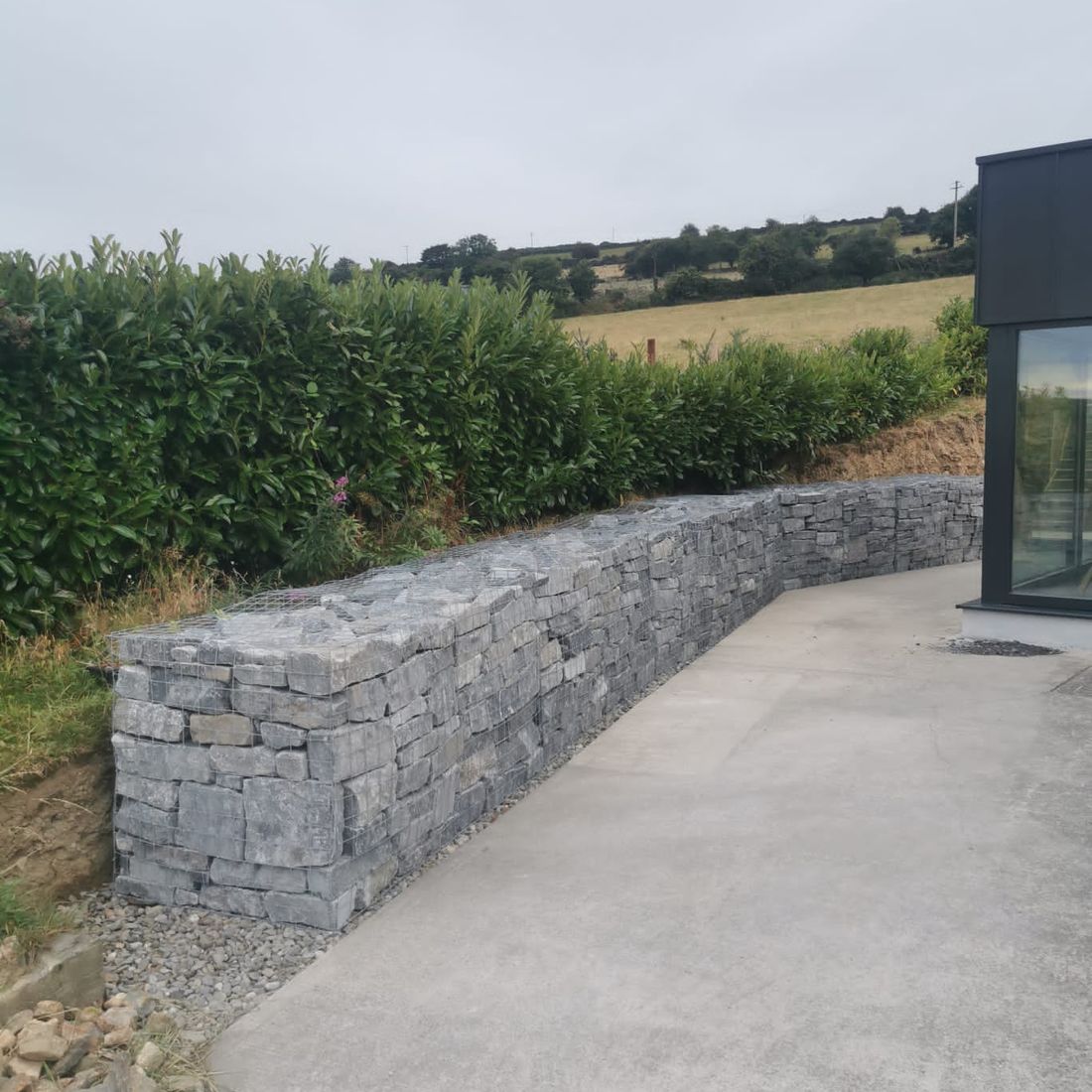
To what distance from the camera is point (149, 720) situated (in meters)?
4.18

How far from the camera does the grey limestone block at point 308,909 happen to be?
4.01 meters

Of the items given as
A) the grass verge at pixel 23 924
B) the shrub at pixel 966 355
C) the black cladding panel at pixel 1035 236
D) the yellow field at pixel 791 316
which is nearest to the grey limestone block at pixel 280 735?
the grass verge at pixel 23 924

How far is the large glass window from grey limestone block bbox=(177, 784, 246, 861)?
7252 millimetres

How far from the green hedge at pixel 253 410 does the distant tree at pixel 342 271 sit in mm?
229

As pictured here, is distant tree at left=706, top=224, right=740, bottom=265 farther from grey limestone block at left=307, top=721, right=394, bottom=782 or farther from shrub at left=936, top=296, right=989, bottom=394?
grey limestone block at left=307, top=721, right=394, bottom=782

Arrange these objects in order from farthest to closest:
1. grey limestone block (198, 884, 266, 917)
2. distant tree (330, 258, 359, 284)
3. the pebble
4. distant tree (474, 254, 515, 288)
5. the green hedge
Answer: distant tree (474, 254, 515, 288) < distant tree (330, 258, 359, 284) < the green hedge < grey limestone block (198, 884, 266, 917) < the pebble

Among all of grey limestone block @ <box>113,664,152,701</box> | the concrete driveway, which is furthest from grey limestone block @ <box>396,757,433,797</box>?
grey limestone block @ <box>113,664,152,701</box>

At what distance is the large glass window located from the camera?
866 cm

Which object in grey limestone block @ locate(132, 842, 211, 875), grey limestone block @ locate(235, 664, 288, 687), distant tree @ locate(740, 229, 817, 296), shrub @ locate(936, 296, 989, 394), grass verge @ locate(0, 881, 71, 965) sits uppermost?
distant tree @ locate(740, 229, 817, 296)

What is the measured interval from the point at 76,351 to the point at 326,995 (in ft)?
A: 11.8

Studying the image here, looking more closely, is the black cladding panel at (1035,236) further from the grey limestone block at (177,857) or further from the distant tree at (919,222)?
the distant tree at (919,222)

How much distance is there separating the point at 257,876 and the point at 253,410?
318 centimetres

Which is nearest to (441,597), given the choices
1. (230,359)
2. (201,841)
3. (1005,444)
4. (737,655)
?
(201,841)

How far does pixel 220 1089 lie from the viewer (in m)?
3.10
